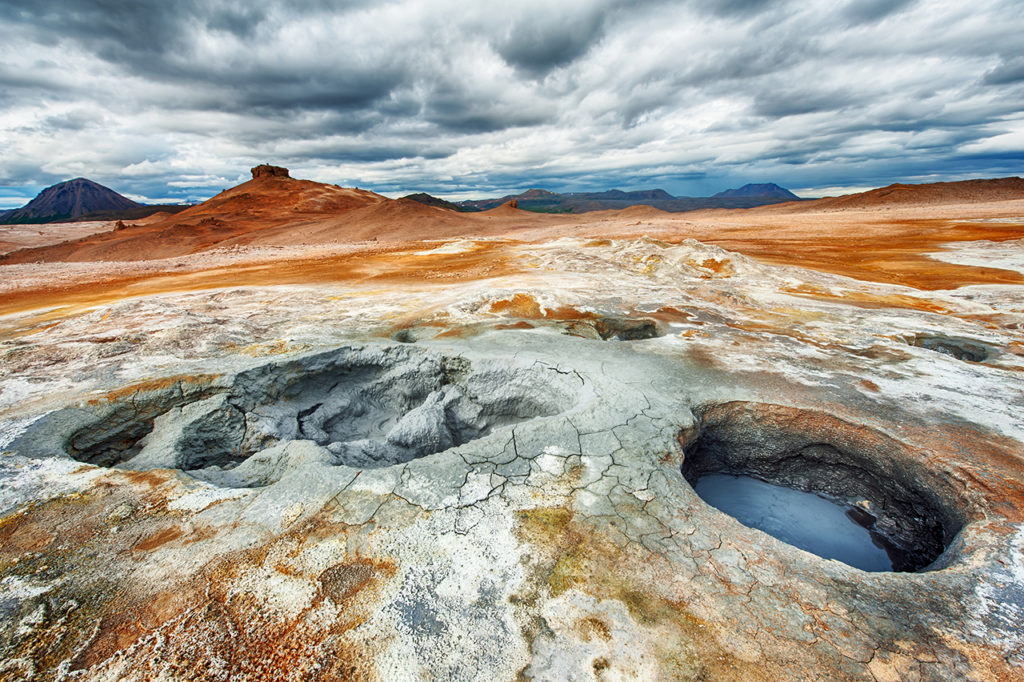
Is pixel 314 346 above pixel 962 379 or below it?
above

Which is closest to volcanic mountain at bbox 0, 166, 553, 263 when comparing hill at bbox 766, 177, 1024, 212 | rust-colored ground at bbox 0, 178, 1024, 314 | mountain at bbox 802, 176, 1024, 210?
rust-colored ground at bbox 0, 178, 1024, 314

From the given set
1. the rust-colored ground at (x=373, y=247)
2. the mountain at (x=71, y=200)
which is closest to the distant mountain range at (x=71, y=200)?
the mountain at (x=71, y=200)

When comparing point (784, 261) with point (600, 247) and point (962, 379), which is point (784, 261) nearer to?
point (600, 247)

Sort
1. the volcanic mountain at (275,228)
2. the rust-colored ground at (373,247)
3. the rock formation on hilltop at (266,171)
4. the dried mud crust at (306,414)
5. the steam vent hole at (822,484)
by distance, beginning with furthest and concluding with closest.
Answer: the rock formation on hilltop at (266,171) → the volcanic mountain at (275,228) → the rust-colored ground at (373,247) → the dried mud crust at (306,414) → the steam vent hole at (822,484)

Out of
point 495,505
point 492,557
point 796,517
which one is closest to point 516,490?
point 495,505

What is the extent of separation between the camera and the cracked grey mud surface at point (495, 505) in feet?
7.13

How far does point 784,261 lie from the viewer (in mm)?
17297

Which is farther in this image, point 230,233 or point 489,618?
point 230,233

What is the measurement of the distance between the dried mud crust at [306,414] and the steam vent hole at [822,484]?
1695 mm

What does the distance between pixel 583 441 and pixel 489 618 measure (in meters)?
1.76

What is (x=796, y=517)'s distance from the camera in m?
4.41

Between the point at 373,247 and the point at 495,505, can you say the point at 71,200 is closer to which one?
the point at 373,247

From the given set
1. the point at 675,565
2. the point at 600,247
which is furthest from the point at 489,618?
the point at 600,247

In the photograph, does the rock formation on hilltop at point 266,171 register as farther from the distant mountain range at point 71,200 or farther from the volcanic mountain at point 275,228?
the distant mountain range at point 71,200
